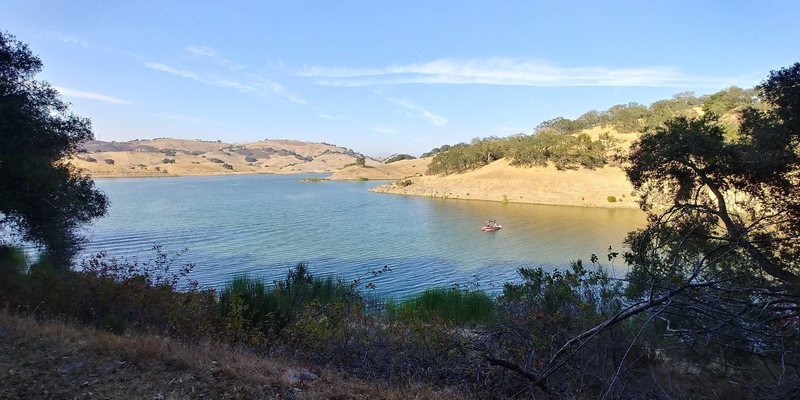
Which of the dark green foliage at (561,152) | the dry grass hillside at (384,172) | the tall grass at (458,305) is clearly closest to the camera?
the tall grass at (458,305)

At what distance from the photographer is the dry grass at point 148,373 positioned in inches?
210

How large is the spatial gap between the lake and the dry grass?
11.8 meters

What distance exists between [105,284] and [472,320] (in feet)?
29.9

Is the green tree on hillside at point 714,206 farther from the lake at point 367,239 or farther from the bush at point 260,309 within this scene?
the lake at point 367,239

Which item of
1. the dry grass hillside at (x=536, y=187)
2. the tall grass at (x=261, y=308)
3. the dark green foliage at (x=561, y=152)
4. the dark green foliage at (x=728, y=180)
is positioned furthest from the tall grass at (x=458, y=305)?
the dark green foliage at (x=561, y=152)

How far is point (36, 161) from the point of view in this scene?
45.6 feet

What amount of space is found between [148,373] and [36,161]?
11.8m

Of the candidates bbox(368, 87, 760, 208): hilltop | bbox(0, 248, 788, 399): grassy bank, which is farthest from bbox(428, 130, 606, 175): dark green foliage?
bbox(0, 248, 788, 399): grassy bank

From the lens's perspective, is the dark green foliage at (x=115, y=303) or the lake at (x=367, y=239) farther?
the lake at (x=367, y=239)

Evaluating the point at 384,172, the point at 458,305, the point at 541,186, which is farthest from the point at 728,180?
the point at 384,172

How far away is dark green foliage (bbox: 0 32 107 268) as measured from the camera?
1368 cm

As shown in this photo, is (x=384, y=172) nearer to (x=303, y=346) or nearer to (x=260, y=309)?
(x=260, y=309)

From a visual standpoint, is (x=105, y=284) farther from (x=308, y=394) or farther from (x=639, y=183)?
(x=639, y=183)

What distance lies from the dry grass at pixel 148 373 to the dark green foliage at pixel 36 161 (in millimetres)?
9035
